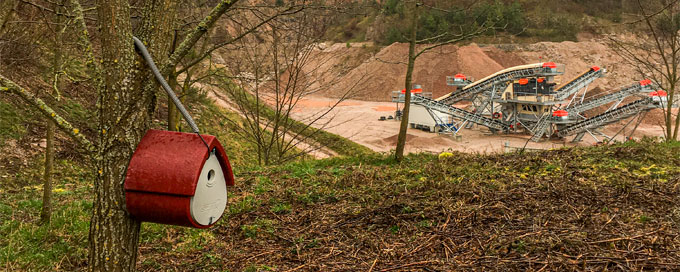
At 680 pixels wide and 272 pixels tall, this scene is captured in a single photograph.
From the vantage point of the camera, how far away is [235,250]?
14.1ft

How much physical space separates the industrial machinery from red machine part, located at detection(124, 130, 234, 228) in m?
28.6

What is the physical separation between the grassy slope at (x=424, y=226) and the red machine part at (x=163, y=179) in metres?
1.39

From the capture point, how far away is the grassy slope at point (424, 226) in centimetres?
364

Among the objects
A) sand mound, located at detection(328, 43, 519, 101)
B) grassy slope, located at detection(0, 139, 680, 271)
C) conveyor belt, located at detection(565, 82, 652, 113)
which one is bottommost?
grassy slope, located at detection(0, 139, 680, 271)

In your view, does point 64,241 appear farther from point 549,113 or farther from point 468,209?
point 549,113

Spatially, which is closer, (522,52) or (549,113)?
(549,113)

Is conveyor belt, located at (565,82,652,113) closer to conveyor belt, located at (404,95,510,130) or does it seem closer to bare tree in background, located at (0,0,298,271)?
conveyor belt, located at (404,95,510,130)

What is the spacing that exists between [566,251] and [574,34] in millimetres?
69343

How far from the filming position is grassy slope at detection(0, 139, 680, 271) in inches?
143

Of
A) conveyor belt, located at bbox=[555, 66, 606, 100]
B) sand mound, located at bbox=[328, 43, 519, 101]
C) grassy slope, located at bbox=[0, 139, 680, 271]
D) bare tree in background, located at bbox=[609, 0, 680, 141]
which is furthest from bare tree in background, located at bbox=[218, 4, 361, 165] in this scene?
sand mound, located at bbox=[328, 43, 519, 101]

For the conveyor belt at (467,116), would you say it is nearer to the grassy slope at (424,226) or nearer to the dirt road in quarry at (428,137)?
the dirt road in quarry at (428,137)

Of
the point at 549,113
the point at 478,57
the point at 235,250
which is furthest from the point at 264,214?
the point at 478,57

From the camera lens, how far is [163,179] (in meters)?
2.54

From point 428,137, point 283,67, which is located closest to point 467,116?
point 428,137
